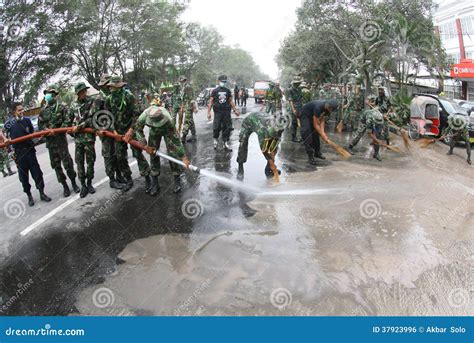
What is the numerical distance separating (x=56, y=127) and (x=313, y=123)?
4.96 meters

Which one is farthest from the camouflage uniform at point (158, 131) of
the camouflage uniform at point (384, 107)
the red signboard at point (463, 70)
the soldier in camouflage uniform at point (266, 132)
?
the red signboard at point (463, 70)

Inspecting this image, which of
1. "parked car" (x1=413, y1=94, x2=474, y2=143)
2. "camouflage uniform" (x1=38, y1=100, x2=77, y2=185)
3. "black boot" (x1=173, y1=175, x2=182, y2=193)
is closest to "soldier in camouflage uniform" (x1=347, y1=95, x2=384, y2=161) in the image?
"parked car" (x1=413, y1=94, x2=474, y2=143)

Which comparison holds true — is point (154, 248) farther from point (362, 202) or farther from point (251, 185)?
point (362, 202)

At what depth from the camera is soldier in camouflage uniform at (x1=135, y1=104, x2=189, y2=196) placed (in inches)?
232

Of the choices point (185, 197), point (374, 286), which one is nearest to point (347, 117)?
point (185, 197)

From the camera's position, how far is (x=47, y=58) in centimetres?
1880

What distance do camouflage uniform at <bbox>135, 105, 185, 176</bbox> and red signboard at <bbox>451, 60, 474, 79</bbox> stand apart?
18.7 metres

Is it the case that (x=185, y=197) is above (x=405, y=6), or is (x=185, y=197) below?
below

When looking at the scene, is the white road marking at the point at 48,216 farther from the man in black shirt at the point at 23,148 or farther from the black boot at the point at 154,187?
the black boot at the point at 154,187

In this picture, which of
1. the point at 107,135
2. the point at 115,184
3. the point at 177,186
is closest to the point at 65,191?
the point at 115,184

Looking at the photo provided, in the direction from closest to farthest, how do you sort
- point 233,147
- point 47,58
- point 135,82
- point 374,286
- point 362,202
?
point 374,286
point 362,202
point 233,147
point 47,58
point 135,82

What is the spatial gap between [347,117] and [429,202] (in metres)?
7.72

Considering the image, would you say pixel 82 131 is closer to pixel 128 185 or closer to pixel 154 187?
pixel 128 185

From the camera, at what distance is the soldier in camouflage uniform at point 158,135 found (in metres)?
5.89
